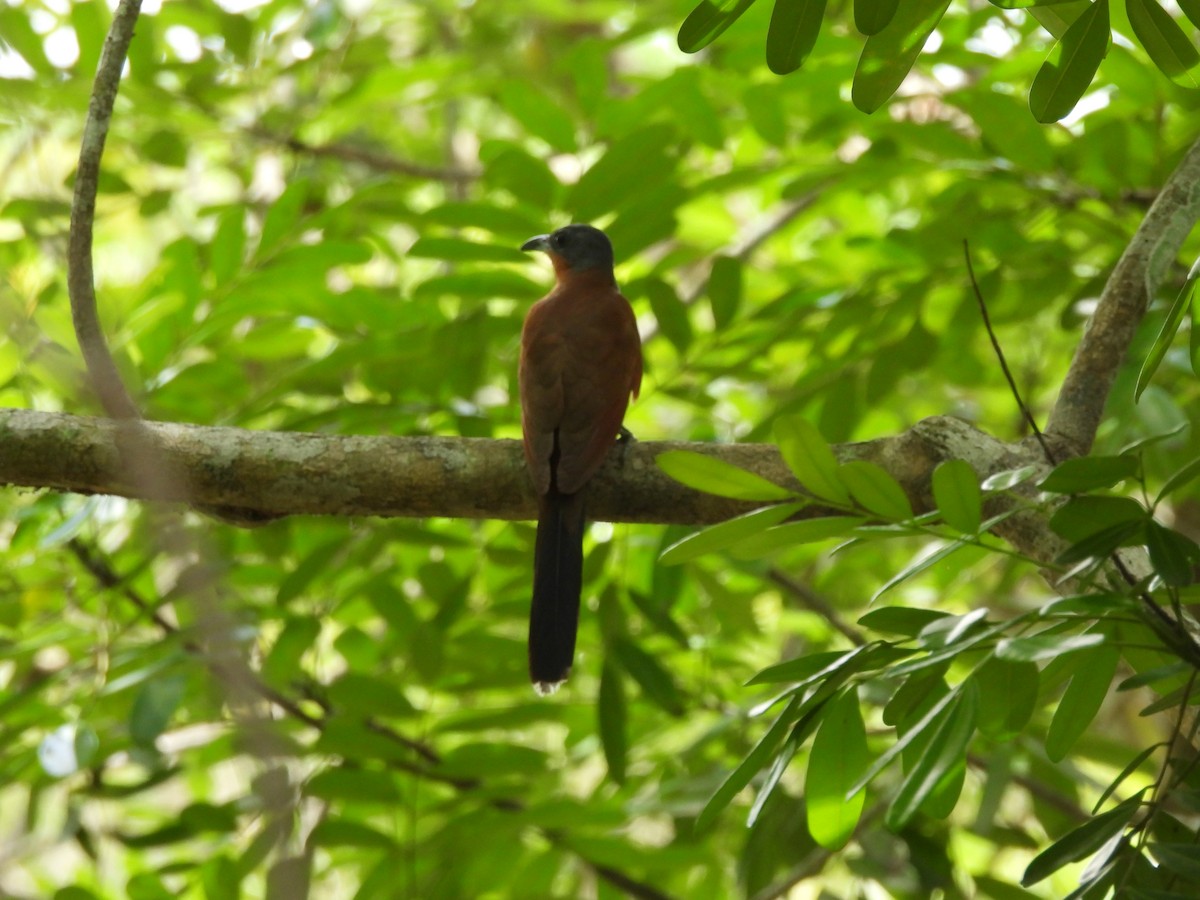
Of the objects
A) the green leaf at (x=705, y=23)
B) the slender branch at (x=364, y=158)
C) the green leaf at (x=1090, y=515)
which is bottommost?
the green leaf at (x=1090, y=515)

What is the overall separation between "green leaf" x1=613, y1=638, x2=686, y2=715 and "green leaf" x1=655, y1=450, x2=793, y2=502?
1.77 m

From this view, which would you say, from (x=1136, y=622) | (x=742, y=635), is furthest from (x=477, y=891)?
(x=1136, y=622)

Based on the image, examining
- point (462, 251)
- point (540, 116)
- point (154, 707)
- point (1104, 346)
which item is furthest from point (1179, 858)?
point (540, 116)

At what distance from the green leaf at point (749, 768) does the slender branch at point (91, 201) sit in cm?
176

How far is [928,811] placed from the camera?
184cm

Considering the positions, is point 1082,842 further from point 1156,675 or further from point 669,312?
point 669,312

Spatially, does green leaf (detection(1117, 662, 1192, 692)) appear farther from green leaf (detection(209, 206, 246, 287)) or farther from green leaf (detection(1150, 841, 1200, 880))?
green leaf (detection(209, 206, 246, 287))

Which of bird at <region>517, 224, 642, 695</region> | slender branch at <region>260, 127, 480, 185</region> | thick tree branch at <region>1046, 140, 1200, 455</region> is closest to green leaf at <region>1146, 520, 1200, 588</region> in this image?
thick tree branch at <region>1046, 140, 1200, 455</region>

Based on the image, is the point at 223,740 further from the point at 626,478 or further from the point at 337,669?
the point at 626,478

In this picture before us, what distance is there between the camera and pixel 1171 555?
66.7 inches

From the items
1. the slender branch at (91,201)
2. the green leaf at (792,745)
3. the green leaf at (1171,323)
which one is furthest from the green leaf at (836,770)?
the slender branch at (91,201)

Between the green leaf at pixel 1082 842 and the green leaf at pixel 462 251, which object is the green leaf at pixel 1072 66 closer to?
the green leaf at pixel 1082 842

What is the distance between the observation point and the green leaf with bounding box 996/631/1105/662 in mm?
1491

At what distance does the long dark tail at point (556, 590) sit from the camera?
3.30 m
